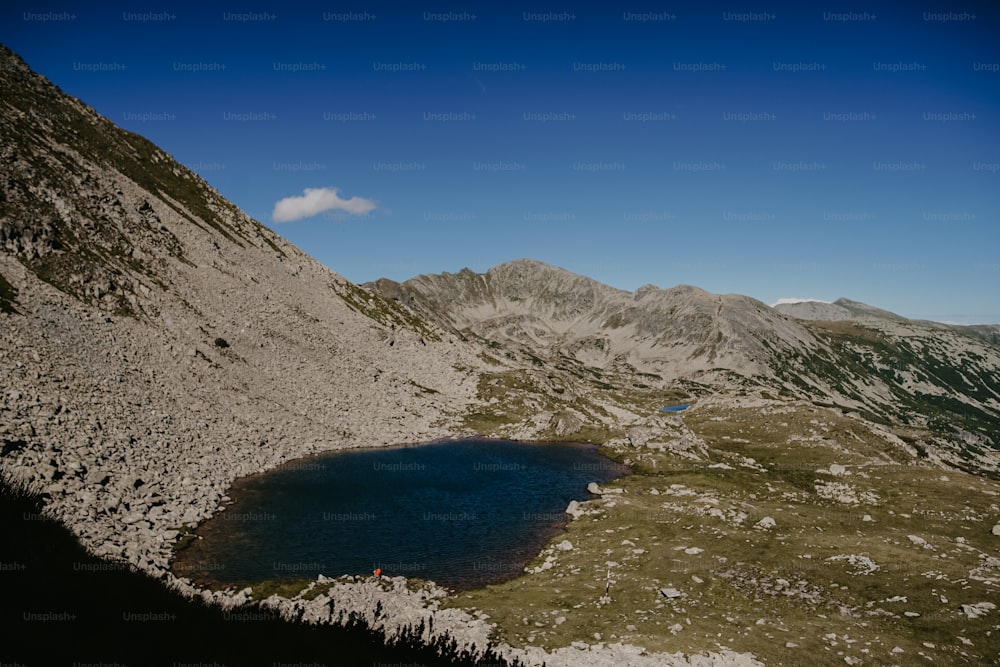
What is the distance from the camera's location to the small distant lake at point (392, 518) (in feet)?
112

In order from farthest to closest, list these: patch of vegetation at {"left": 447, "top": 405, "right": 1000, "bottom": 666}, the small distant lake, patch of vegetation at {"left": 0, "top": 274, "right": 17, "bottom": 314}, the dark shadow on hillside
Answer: patch of vegetation at {"left": 0, "top": 274, "right": 17, "bottom": 314} → the small distant lake → patch of vegetation at {"left": 447, "top": 405, "right": 1000, "bottom": 666} → the dark shadow on hillside

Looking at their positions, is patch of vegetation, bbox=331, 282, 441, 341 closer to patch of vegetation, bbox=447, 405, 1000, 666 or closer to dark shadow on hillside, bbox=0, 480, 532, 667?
patch of vegetation, bbox=447, 405, 1000, 666

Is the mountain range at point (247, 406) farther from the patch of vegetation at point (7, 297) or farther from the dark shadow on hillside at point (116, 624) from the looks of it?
the dark shadow on hillside at point (116, 624)

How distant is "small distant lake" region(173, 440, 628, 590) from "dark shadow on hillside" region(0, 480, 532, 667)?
2390 cm

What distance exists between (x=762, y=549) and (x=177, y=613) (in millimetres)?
35440

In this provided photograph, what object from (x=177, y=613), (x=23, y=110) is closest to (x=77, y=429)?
(x=177, y=613)

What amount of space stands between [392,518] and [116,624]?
39954 millimetres

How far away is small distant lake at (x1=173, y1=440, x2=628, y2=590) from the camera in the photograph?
112 feet

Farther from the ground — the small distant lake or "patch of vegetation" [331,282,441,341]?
"patch of vegetation" [331,282,441,341]

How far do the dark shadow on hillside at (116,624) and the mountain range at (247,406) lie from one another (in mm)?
4469

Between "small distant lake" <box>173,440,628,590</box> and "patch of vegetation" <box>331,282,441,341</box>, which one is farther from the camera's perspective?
"patch of vegetation" <box>331,282,441,341</box>

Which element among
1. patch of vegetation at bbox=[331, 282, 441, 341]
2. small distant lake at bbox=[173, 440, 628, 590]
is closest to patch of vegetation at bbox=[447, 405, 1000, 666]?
small distant lake at bbox=[173, 440, 628, 590]

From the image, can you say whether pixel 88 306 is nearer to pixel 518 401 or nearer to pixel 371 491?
pixel 371 491

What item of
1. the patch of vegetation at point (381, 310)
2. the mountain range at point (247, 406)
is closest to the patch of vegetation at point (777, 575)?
the mountain range at point (247, 406)
